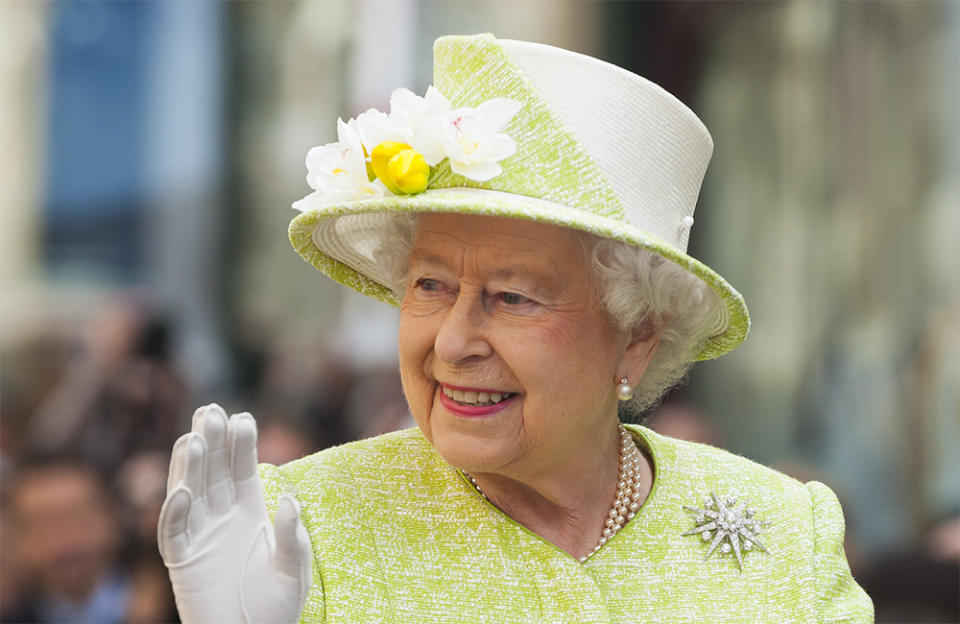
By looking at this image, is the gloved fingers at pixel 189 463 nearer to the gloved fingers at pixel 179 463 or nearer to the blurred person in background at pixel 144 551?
the gloved fingers at pixel 179 463

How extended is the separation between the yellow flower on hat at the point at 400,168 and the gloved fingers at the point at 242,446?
0.48m

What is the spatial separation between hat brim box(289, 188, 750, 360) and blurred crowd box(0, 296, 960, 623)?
5.73ft

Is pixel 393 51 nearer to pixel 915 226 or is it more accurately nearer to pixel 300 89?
pixel 300 89

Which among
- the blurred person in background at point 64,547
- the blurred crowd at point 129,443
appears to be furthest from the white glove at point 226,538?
the blurred person in background at point 64,547

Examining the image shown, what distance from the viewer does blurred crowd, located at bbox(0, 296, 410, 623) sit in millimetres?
4359

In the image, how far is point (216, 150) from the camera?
913 centimetres

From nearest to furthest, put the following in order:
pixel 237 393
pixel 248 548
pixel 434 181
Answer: pixel 248 548 < pixel 434 181 < pixel 237 393

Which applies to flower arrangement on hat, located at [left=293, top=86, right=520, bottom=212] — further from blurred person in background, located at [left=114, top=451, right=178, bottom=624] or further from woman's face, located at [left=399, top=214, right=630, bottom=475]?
blurred person in background, located at [left=114, top=451, right=178, bottom=624]

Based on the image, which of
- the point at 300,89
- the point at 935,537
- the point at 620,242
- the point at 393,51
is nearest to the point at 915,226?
the point at 935,537

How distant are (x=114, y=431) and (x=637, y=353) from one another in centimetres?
409

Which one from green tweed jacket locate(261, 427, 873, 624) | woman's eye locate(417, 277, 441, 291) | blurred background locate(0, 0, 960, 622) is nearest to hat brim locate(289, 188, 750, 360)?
woman's eye locate(417, 277, 441, 291)

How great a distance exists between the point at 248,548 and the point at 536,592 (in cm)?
58

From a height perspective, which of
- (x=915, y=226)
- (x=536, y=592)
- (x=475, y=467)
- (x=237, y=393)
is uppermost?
(x=475, y=467)

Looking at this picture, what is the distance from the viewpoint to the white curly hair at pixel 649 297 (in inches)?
92.4
